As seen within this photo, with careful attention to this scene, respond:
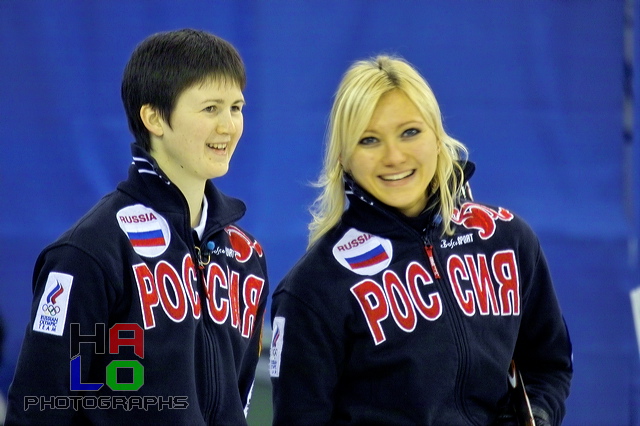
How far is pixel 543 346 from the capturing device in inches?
97.7

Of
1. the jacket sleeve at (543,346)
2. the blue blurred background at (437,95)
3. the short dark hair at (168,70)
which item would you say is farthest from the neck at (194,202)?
the blue blurred background at (437,95)

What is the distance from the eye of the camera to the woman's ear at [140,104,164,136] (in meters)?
2.22

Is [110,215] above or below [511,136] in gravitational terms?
below

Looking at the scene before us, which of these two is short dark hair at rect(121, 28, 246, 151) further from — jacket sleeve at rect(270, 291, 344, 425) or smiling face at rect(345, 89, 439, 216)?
jacket sleeve at rect(270, 291, 344, 425)

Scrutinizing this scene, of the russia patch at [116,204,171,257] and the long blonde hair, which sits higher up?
the long blonde hair

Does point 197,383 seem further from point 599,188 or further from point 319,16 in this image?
point 599,188

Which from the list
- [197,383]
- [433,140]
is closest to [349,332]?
[197,383]

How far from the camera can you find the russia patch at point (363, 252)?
7.50 feet

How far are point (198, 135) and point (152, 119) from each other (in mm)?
127

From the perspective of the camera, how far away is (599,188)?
3996 millimetres

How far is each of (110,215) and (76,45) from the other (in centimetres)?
190

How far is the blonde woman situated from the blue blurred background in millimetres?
1490

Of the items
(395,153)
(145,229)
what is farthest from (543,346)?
(145,229)

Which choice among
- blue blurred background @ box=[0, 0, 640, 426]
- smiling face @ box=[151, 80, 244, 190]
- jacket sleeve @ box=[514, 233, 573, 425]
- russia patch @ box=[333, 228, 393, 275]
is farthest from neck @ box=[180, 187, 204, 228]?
blue blurred background @ box=[0, 0, 640, 426]
